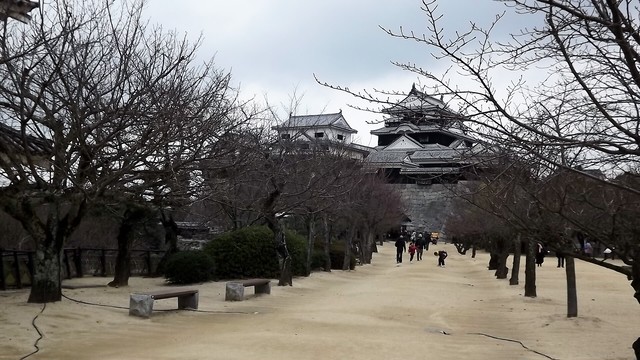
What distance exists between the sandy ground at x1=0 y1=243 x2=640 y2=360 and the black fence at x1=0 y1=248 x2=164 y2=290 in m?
1.06

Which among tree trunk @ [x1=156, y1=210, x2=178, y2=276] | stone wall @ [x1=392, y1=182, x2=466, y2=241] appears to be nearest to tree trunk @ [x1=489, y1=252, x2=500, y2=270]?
tree trunk @ [x1=156, y1=210, x2=178, y2=276]

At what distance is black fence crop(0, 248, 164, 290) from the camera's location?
1605 centimetres

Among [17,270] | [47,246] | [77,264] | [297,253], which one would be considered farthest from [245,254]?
[47,246]

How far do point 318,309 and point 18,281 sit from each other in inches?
Answer: 302

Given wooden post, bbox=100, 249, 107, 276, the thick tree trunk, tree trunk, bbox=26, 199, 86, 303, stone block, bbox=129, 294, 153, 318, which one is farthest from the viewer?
wooden post, bbox=100, 249, 107, 276

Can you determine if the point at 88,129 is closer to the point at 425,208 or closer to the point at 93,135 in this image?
the point at 93,135

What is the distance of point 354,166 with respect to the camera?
3200cm

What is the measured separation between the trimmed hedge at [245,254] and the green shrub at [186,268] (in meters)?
1.35

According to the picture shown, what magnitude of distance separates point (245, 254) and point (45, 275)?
11164 millimetres

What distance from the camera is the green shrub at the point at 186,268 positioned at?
20.4m

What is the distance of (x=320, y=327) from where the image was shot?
37.8 ft

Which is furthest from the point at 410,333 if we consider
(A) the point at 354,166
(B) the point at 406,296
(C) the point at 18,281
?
(A) the point at 354,166

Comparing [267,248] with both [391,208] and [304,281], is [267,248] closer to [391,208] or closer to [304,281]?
[304,281]

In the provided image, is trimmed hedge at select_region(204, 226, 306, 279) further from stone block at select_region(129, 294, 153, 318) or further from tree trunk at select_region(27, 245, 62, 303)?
tree trunk at select_region(27, 245, 62, 303)
